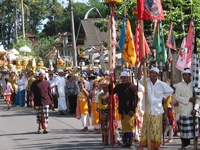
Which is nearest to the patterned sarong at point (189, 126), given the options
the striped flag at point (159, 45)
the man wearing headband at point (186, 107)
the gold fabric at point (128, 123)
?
the man wearing headband at point (186, 107)

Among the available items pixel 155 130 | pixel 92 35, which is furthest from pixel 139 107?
pixel 92 35

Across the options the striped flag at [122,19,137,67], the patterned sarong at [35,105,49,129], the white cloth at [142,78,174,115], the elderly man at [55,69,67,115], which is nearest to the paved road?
the patterned sarong at [35,105,49,129]

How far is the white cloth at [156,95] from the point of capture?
11.4m

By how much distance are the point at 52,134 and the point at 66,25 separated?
70.6 m

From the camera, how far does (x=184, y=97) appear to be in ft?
38.1

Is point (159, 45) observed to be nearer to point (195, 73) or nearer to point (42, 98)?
point (42, 98)

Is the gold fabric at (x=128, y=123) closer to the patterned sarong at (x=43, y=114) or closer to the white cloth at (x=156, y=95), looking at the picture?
the white cloth at (x=156, y=95)

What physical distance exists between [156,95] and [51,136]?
182 inches

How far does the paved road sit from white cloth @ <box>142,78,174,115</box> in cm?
147

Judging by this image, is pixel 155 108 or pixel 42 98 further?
pixel 42 98

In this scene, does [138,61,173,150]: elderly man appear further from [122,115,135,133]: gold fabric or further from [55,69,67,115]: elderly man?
[55,69,67,115]: elderly man

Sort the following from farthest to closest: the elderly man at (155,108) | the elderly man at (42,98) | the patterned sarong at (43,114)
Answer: the patterned sarong at (43,114), the elderly man at (42,98), the elderly man at (155,108)

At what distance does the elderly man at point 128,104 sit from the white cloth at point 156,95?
946 millimetres

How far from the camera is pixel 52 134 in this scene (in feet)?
51.0
